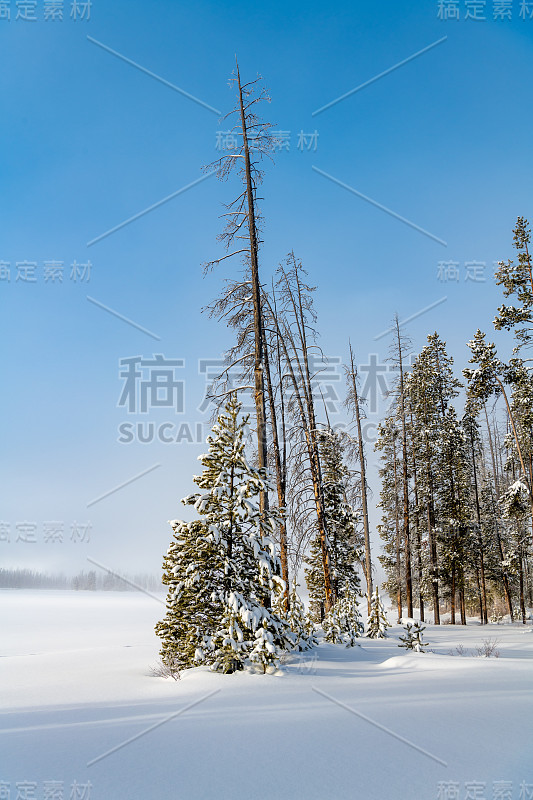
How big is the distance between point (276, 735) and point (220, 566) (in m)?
4.58

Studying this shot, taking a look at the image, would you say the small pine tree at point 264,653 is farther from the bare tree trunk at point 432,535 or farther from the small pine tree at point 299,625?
the bare tree trunk at point 432,535

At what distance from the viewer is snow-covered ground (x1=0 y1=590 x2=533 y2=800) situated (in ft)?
12.0

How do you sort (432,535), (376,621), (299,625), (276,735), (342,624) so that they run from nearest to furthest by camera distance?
(276,735) → (299,625) → (342,624) → (376,621) → (432,535)

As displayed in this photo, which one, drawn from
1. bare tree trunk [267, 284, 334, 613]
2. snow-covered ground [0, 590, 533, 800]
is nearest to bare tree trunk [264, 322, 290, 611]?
bare tree trunk [267, 284, 334, 613]

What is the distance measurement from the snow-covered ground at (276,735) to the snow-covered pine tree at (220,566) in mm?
710

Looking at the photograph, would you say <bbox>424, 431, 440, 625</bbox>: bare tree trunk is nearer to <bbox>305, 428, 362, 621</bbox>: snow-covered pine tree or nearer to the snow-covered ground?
<bbox>305, 428, 362, 621</bbox>: snow-covered pine tree

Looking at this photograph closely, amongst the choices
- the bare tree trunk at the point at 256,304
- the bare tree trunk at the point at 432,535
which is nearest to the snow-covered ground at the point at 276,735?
the bare tree trunk at the point at 256,304

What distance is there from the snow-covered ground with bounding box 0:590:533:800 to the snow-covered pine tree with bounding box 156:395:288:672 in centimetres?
71

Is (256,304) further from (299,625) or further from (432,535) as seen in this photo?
(432,535)

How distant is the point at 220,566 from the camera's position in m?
9.16

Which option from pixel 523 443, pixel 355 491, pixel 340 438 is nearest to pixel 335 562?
pixel 355 491

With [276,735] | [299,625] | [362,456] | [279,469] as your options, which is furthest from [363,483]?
[276,735]

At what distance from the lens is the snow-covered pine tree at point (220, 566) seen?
8656 millimetres

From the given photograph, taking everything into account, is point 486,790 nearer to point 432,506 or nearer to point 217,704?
point 217,704
